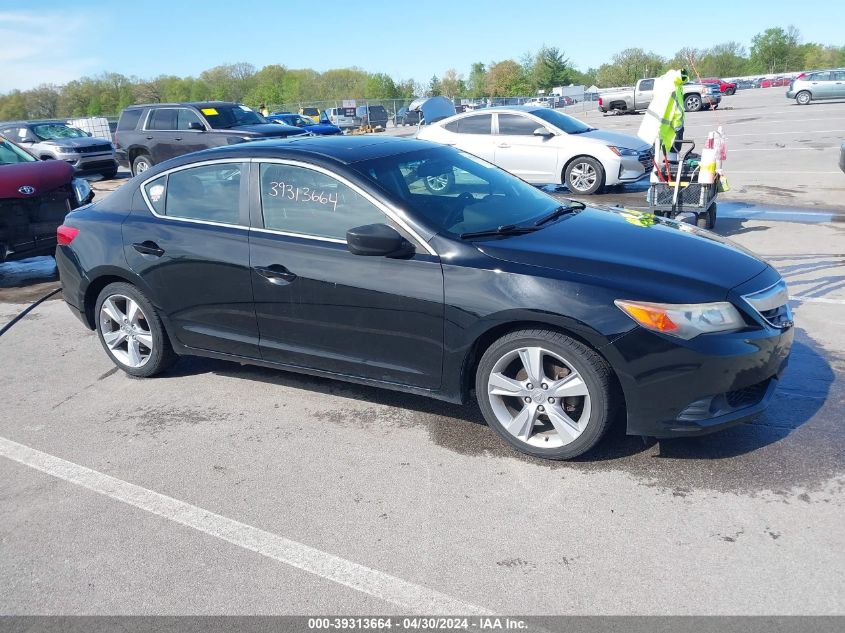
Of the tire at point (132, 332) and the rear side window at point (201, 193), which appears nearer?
the rear side window at point (201, 193)

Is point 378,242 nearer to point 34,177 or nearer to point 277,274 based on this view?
point 277,274

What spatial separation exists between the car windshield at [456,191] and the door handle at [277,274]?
75 centimetres

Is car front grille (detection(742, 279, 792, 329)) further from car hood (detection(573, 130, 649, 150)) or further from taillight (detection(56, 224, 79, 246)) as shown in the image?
car hood (detection(573, 130, 649, 150))

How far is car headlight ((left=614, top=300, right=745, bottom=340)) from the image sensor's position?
3.53 metres

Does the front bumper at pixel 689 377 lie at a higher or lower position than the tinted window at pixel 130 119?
lower

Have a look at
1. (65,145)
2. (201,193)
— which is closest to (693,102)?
(65,145)

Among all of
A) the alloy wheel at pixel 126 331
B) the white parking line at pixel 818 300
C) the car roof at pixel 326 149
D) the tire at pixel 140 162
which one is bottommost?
the white parking line at pixel 818 300

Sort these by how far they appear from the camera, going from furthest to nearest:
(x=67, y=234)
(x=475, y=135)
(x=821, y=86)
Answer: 1. (x=821, y=86)
2. (x=475, y=135)
3. (x=67, y=234)

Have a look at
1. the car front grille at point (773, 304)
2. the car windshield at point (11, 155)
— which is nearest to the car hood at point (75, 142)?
the car windshield at point (11, 155)

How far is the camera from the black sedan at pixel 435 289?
11.8 feet

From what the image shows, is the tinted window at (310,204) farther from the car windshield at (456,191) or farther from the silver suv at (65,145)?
the silver suv at (65,145)

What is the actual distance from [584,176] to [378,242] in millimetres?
9173

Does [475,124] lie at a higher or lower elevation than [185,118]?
lower

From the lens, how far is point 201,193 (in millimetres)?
4961
